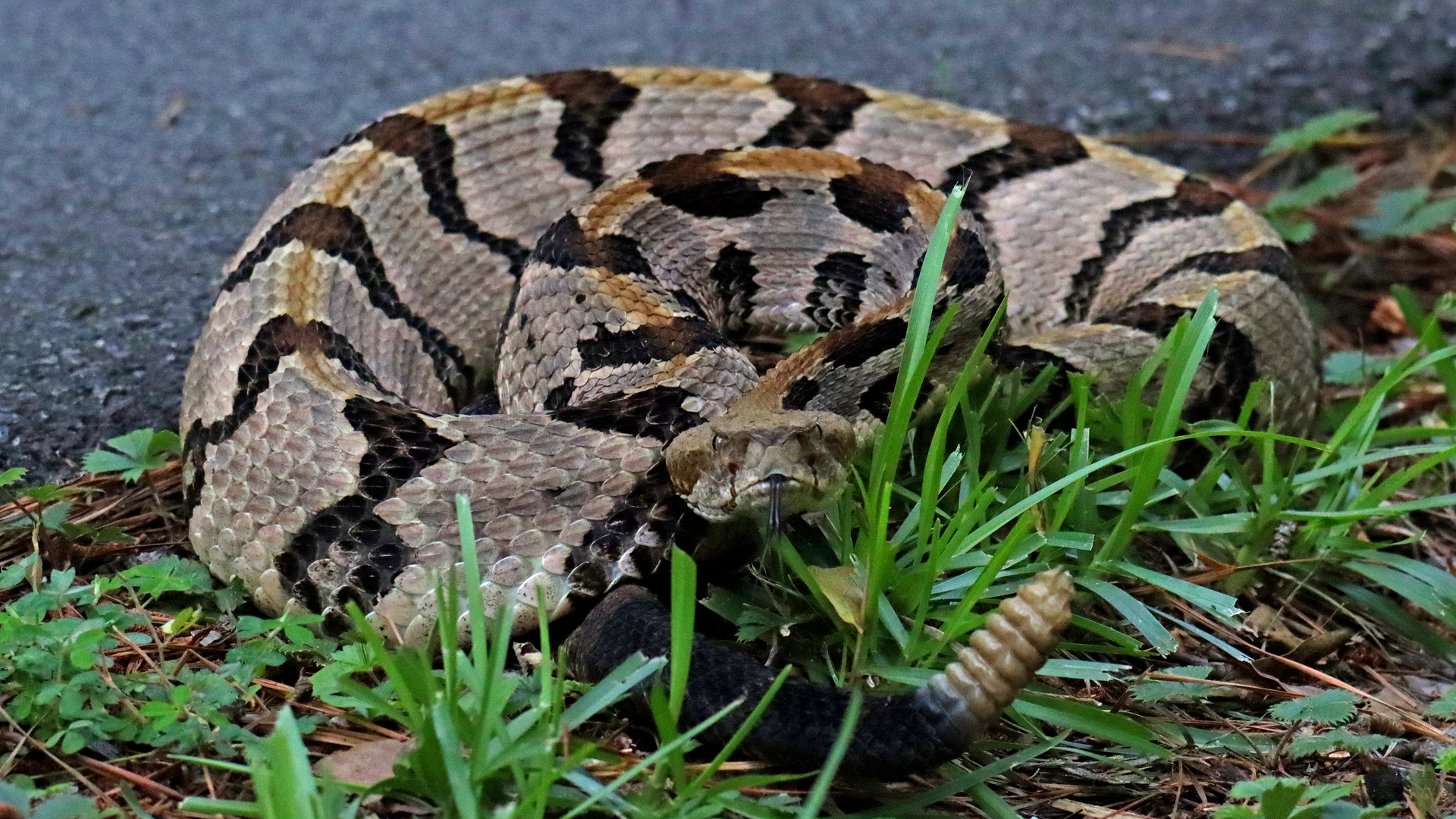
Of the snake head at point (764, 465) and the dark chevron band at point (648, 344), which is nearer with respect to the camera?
the snake head at point (764, 465)

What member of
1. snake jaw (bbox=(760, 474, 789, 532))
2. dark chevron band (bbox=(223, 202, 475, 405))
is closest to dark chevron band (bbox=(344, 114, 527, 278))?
dark chevron band (bbox=(223, 202, 475, 405))

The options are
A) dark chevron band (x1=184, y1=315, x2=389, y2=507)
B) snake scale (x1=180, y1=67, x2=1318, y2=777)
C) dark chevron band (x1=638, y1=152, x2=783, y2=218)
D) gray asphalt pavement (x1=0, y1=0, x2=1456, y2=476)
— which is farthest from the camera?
gray asphalt pavement (x1=0, y1=0, x2=1456, y2=476)

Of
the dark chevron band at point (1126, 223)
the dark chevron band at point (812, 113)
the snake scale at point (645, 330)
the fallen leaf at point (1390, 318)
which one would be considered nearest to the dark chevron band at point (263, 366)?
the snake scale at point (645, 330)

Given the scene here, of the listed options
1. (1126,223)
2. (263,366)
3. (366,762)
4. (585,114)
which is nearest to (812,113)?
(585,114)

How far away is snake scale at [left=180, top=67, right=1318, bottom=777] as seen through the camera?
7.65 feet

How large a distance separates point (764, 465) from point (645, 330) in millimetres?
705

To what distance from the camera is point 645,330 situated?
2.87 metres

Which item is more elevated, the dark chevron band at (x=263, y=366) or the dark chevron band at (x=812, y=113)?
the dark chevron band at (x=812, y=113)

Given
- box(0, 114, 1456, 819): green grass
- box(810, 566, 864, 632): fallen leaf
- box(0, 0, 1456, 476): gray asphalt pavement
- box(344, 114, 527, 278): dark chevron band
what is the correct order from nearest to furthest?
box(0, 114, 1456, 819): green grass → box(810, 566, 864, 632): fallen leaf → box(344, 114, 527, 278): dark chevron band → box(0, 0, 1456, 476): gray asphalt pavement

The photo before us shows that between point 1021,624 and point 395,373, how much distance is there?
1.87 m

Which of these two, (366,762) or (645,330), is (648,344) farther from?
(366,762)

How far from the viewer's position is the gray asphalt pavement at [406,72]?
3861mm

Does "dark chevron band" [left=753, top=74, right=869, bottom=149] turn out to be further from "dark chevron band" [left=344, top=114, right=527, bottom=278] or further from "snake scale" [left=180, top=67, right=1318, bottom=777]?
"dark chevron band" [left=344, top=114, right=527, bottom=278]

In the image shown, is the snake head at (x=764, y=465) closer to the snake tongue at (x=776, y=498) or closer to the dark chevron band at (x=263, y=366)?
the snake tongue at (x=776, y=498)
